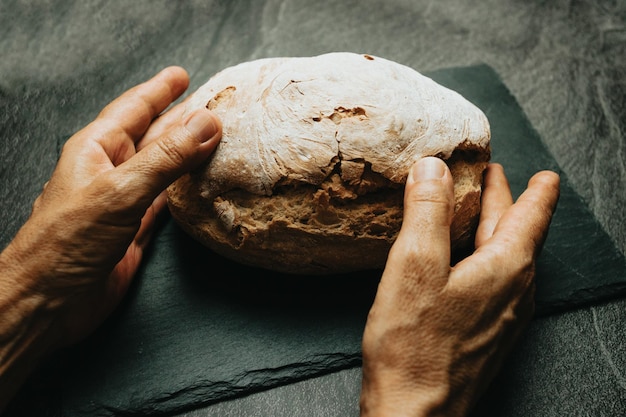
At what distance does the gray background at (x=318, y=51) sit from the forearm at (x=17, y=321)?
0.64 metres

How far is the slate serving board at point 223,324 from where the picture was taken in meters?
1.63

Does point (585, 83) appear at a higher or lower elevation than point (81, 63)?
lower

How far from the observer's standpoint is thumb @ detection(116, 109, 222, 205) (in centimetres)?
144

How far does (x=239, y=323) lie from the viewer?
5.63ft

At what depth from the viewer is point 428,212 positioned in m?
1.38

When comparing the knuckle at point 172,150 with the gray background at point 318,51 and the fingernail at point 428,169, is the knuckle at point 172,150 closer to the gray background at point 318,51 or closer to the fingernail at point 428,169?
the fingernail at point 428,169

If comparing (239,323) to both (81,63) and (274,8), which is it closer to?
(81,63)

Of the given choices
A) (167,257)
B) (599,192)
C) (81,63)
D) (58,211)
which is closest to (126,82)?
(81,63)

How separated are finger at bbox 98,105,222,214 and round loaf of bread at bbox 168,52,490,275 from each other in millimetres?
92

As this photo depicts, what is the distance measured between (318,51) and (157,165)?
4.95 feet

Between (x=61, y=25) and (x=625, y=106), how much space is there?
2737 mm

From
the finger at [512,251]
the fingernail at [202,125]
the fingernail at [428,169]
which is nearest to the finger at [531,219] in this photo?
the finger at [512,251]

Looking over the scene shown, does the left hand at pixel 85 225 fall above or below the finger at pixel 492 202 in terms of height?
above

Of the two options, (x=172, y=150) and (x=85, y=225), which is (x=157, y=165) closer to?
(x=172, y=150)
